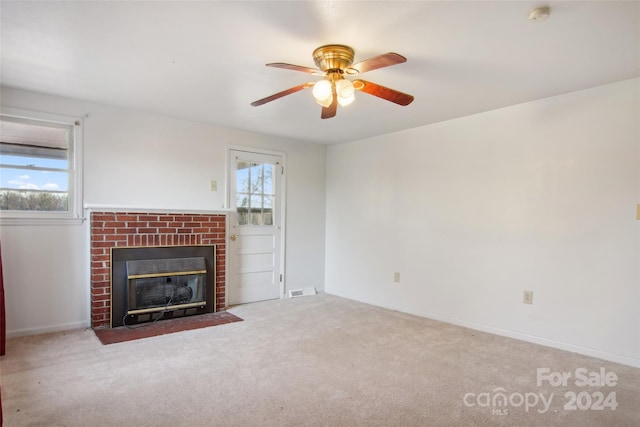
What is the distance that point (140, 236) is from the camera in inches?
148

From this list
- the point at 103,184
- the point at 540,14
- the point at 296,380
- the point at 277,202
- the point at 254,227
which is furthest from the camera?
the point at 277,202

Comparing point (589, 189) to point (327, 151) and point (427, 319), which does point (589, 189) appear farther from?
point (327, 151)

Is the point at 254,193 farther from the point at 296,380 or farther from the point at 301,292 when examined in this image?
the point at 296,380

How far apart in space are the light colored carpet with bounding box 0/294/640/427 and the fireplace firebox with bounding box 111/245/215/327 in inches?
18.0

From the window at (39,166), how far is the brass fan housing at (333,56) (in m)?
2.60

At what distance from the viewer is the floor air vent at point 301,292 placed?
16.6ft

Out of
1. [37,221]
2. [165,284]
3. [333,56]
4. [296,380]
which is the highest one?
[333,56]

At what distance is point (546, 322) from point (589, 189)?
3.95ft

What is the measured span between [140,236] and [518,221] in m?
3.74

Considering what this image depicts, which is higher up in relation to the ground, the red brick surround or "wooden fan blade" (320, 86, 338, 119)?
"wooden fan blade" (320, 86, 338, 119)

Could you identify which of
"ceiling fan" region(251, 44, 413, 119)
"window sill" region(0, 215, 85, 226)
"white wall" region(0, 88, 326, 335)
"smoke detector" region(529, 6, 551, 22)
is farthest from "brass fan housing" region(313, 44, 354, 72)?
"window sill" region(0, 215, 85, 226)

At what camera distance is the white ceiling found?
1932mm

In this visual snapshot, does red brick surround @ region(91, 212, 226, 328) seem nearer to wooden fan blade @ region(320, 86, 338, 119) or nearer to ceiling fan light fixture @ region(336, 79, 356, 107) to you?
wooden fan blade @ region(320, 86, 338, 119)

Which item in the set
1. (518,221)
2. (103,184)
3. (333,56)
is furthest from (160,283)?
(518,221)
